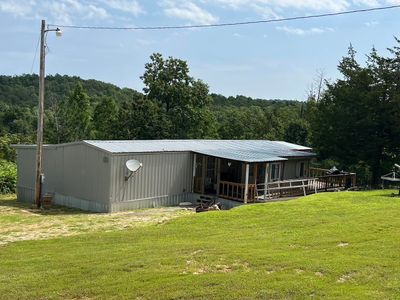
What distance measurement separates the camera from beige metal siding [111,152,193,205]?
826 inches

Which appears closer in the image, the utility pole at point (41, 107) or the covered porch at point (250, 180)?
the utility pole at point (41, 107)

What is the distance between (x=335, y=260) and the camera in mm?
8562

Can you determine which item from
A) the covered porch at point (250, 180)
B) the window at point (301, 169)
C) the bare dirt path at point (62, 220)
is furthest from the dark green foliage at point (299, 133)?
the bare dirt path at point (62, 220)

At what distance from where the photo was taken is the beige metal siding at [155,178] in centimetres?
2097

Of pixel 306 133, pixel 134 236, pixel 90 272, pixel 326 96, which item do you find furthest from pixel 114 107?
pixel 90 272

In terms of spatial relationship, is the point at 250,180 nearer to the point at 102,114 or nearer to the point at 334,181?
the point at 334,181

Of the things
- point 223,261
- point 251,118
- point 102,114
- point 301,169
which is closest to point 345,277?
point 223,261

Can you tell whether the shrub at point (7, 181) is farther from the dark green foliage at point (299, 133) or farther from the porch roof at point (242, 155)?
the dark green foliage at point (299, 133)

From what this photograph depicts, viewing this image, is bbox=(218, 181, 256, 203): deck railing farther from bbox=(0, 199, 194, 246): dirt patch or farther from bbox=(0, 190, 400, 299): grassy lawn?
bbox=(0, 190, 400, 299): grassy lawn

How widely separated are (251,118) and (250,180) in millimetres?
39720

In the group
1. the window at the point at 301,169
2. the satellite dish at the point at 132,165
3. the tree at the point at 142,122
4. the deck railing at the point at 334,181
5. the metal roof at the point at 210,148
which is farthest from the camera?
the tree at the point at 142,122

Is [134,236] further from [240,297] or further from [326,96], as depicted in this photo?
[326,96]

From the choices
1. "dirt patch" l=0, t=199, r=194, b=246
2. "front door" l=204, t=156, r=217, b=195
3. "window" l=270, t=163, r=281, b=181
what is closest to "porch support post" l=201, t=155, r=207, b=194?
"front door" l=204, t=156, r=217, b=195

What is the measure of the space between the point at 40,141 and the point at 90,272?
45.1 feet
